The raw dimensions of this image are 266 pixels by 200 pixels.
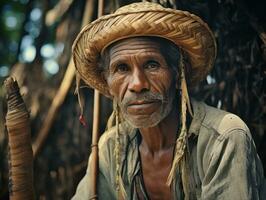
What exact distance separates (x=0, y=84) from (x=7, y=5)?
1118mm

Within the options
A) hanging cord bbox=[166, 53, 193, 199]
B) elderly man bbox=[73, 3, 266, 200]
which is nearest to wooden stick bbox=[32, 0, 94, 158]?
elderly man bbox=[73, 3, 266, 200]

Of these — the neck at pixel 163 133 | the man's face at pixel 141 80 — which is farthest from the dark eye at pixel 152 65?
the neck at pixel 163 133

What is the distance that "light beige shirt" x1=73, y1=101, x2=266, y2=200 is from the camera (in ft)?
7.36

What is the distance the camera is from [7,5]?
514 cm

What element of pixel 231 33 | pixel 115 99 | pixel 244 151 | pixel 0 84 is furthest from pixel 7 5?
pixel 244 151

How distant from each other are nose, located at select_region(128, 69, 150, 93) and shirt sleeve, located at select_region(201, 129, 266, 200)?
360 millimetres

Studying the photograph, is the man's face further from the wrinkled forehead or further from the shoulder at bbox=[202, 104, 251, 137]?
the shoulder at bbox=[202, 104, 251, 137]

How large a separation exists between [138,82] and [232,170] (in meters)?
0.50

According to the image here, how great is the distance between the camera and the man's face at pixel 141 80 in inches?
94.6

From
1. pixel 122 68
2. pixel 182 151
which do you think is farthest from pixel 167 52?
pixel 182 151

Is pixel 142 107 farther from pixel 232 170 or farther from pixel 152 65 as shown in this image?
pixel 232 170

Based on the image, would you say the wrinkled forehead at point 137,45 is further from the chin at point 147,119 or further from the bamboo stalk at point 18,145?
the bamboo stalk at point 18,145

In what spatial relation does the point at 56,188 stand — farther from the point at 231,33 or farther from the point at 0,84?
the point at 231,33

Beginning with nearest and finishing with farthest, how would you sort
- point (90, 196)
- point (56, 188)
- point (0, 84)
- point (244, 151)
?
point (244, 151) → point (90, 196) → point (56, 188) → point (0, 84)
